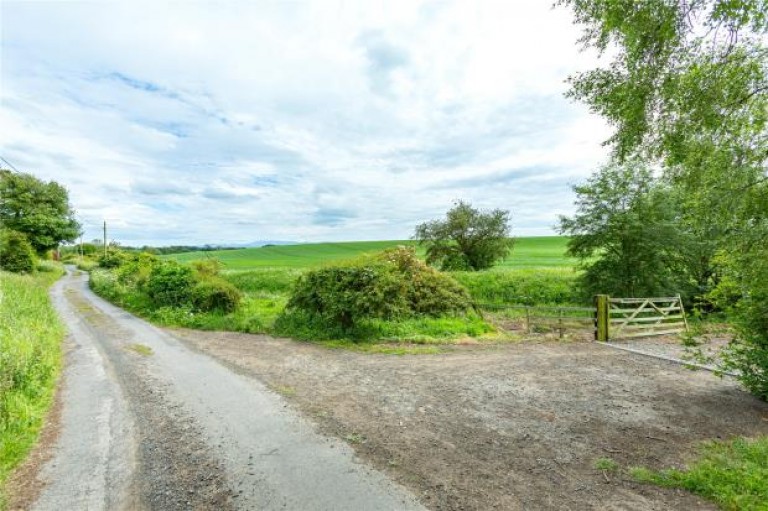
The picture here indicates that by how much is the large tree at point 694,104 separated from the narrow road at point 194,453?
17.6 ft

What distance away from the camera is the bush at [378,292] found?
464 inches

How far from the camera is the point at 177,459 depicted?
15.4 ft

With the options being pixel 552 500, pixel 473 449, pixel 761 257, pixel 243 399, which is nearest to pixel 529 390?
pixel 473 449

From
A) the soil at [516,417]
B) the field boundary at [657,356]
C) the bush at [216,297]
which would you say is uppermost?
the bush at [216,297]

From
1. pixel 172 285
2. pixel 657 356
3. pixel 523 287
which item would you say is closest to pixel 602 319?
pixel 657 356

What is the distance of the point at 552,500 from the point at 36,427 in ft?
23.4

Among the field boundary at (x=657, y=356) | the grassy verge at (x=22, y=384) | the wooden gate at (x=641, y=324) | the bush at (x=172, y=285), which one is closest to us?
the grassy verge at (x=22, y=384)

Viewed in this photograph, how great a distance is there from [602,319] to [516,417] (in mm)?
7458

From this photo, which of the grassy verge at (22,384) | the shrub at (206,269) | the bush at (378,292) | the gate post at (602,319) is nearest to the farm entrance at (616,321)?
the gate post at (602,319)

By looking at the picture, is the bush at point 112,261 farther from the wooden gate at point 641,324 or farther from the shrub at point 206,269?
the wooden gate at point 641,324

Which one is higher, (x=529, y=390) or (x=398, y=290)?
(x=398, y=290)

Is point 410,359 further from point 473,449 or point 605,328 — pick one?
point 605,328

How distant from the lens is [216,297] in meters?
16.2

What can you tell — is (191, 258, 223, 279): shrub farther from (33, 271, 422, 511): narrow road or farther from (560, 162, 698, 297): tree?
(560, 162, 698, 297): tree
